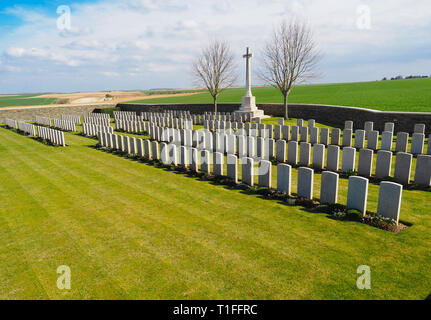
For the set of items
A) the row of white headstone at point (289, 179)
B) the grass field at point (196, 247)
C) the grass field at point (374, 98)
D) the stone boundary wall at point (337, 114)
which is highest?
the grass field at point (374, 98)

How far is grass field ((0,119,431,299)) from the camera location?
4066 millimetres

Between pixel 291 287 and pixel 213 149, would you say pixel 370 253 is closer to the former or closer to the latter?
pixel 291 287

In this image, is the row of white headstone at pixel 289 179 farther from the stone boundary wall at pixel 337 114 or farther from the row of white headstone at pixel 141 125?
the stone boundary wall at pixel 337 114

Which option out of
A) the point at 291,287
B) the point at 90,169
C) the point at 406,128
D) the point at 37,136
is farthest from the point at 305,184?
the point at 37,136

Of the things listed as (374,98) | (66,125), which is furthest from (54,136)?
(374,98)

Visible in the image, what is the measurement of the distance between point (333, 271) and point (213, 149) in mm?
9788

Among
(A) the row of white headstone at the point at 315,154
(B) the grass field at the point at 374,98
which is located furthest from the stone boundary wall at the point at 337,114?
(A) the row of white headstone at the point at 315,154

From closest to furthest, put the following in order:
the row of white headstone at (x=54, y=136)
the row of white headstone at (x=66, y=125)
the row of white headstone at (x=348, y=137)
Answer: the row of white headstone at (x=348, y=137)
the row of white headstone at (x=54, y=136)
the row of white headstone at (x=66, y=125)

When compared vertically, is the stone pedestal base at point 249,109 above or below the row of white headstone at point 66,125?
above

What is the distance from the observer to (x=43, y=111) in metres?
32.2

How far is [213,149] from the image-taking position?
13.7 meters

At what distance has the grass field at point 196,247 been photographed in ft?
13.3

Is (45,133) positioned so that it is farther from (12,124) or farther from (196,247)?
(196,247)

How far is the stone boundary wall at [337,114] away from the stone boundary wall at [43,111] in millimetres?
6664
